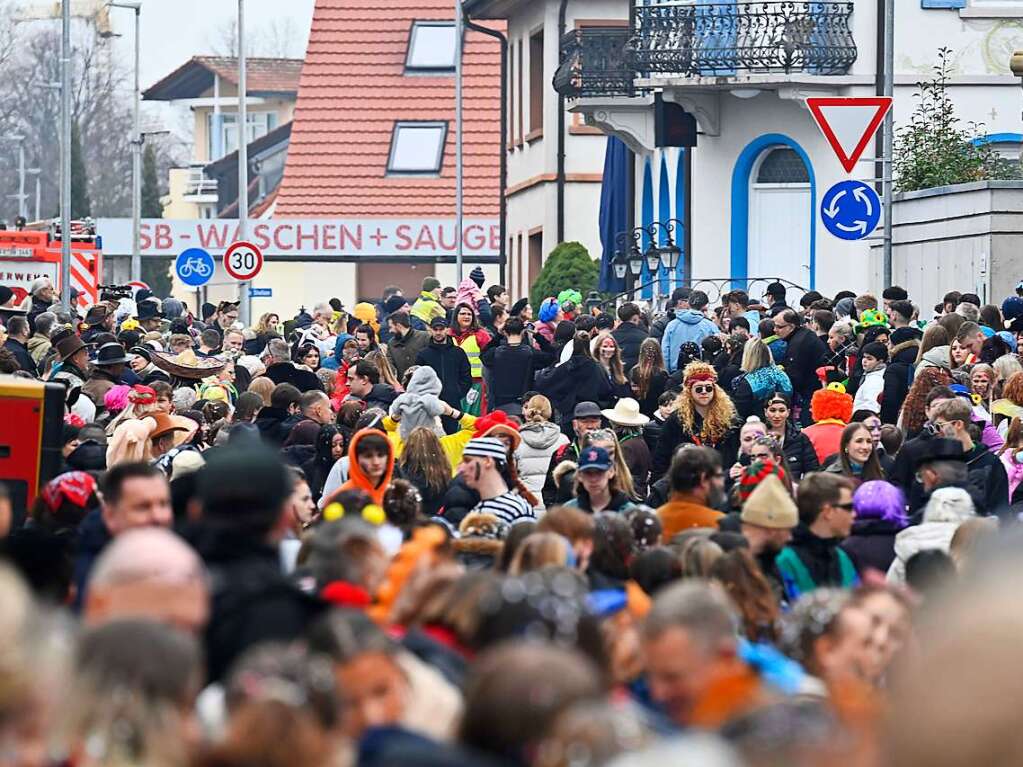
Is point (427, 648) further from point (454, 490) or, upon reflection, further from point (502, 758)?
point (454, 490)

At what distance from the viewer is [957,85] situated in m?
30.5

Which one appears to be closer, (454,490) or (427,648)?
(427,648)

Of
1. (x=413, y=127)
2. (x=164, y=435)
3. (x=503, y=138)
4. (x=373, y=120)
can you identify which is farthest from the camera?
(x=413, y=127)

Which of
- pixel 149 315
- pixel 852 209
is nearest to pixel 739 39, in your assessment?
pixel 149 315

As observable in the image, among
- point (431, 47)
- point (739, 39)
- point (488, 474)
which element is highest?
point (431, 47)

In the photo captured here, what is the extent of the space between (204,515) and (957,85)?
83.3 feet

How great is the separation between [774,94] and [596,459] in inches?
839

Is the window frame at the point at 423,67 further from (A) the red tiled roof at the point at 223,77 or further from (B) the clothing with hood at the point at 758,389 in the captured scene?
(B) the clothing with hood at the point at 758,389

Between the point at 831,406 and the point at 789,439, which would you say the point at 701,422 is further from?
the point at 831,406

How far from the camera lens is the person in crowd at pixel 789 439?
45.7 ft

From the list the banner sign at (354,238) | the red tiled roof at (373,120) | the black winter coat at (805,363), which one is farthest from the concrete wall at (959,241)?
the banner sign at (354,238)

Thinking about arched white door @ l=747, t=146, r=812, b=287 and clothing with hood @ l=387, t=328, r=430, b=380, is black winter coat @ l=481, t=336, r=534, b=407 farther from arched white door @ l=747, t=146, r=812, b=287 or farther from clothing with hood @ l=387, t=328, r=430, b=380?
arched white door @ l=747, t=146, r=812, b=287

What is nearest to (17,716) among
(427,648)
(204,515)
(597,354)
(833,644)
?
(427,648)

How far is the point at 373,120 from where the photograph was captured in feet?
201
